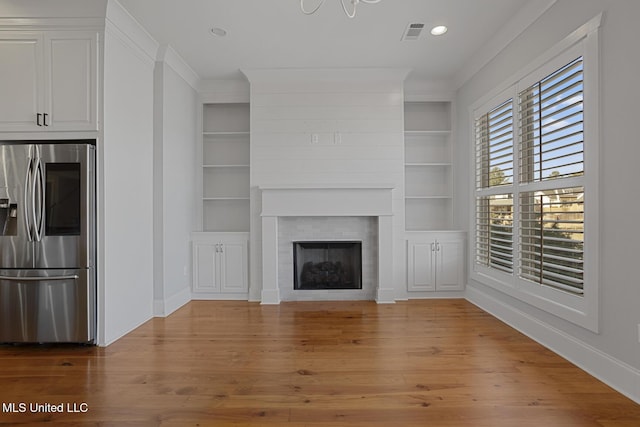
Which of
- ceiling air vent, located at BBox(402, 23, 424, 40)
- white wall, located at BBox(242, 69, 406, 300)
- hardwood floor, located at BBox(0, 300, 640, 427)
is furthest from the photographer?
white wall, located at BBox(242, 69, 406, 300)

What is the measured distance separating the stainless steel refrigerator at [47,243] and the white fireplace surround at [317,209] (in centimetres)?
193

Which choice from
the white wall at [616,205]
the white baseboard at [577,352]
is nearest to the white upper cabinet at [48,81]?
the white wall at [616,205]

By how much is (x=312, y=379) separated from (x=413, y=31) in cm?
327

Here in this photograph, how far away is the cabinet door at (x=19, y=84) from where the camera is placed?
2.92 metres

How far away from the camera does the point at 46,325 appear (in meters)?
2.92

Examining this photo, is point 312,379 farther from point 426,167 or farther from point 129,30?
point 426,167

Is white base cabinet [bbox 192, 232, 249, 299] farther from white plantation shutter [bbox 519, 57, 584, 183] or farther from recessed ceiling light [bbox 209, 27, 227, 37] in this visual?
white plantation shutter [bbox 519, 57, 584, 183]

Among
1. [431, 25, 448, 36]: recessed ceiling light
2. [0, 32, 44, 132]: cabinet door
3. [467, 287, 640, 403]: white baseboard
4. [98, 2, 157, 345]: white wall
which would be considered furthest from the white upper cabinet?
[467, 287, 640, 403]: white baseboard

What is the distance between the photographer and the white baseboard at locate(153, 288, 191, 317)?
3.84 meters

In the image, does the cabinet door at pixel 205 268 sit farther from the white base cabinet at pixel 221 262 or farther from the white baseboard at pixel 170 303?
the white baseboard at pixel 170 303

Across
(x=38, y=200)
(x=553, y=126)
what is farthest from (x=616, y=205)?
(x=38, y=200)

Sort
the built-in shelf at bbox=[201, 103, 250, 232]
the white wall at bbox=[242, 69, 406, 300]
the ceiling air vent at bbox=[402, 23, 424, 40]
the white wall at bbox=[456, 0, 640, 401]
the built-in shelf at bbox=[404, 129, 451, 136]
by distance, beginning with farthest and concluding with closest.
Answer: the built-in shelf at bbox=[201, 103, 250, 232] → the built-in shelf at bbox=[404, 129, 451, 136] → the white wall at bbox=[242, 69, 406, 300] → the ceiling air vent at bbox=[402, 23, 424, 40] → the white wall at bbox=[456, 0, 640, 401]

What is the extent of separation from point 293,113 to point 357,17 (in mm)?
1532

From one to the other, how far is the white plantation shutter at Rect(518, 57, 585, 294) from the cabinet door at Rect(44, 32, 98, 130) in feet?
12.3
